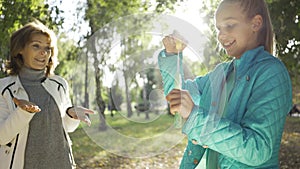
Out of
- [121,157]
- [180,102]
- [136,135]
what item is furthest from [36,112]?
[121,157]

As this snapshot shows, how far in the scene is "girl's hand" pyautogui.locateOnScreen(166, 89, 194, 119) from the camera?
44.8 inches

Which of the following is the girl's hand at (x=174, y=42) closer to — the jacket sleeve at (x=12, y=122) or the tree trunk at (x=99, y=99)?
the tree trunk at (x=99, y=99)

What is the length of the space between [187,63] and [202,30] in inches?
4.4

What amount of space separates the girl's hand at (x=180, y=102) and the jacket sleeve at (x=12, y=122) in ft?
6.23

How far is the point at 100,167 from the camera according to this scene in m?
9.83

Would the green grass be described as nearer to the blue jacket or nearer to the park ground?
the blue jacket

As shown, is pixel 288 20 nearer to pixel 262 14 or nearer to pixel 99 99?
pixel 262 14

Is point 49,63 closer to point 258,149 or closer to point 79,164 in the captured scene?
point 258,149

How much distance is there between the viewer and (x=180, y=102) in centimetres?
115

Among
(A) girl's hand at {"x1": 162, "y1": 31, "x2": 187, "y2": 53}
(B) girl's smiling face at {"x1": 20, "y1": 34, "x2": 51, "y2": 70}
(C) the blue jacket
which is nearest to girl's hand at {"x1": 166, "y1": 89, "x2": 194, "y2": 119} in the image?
(C) the blue jacket

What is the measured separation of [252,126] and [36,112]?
2.06 metres

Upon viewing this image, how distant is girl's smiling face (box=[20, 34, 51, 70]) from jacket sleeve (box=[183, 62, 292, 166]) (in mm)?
2248

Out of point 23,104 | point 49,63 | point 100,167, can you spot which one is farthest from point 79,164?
point 23,104

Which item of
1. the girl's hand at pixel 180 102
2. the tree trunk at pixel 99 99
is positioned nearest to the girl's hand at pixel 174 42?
the girl's hand at pixel 180 102
